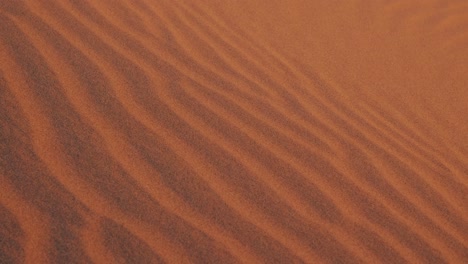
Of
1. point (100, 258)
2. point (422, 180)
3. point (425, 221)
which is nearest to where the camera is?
point (100, 258)

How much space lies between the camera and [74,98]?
2355mm

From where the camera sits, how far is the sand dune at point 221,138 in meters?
1.94

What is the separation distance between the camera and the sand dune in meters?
1.94

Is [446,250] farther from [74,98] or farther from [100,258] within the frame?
[74,98]

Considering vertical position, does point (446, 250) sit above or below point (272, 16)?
below

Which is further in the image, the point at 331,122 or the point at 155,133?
the point at 331,122

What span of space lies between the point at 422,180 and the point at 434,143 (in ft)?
1.15

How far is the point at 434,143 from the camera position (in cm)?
279

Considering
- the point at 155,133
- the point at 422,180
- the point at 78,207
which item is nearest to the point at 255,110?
the point at 155,133

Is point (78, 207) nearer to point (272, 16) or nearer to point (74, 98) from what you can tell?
→ point (74, 98)

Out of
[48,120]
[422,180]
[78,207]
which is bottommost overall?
[78,207]

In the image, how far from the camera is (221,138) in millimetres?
2412

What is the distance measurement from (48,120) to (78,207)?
49cm

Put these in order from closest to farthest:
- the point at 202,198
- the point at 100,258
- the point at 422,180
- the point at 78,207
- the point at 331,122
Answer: the point at 100,258
the point at 78,207
the point at 202,198
the point at 422,180
the point at 331,122
